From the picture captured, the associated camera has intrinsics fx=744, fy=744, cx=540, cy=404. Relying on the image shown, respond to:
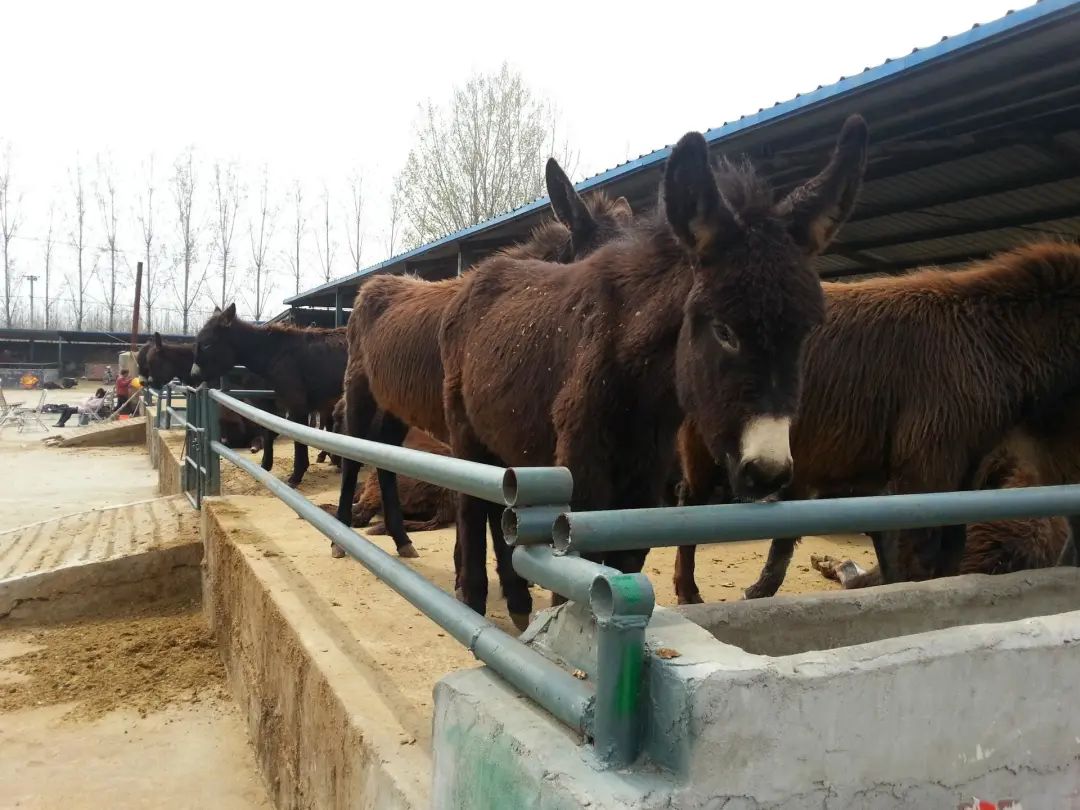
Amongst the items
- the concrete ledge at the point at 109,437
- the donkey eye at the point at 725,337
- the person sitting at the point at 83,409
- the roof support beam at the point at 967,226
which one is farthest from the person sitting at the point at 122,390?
the donkey eye at the point at 725,337

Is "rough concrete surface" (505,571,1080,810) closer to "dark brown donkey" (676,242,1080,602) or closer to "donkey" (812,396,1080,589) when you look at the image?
"donkey" (812,396,1080,589)

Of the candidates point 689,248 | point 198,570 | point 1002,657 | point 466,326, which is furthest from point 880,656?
point 198,570

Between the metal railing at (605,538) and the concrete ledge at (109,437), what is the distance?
2158 cm

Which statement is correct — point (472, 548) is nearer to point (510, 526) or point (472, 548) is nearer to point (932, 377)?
point (510, 526)

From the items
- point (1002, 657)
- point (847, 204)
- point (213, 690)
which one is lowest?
point (213, 690)

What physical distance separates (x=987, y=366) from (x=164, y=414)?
48.7 feet

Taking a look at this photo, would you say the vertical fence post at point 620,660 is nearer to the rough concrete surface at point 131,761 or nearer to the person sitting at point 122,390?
the rough concrete surface at point 131,761

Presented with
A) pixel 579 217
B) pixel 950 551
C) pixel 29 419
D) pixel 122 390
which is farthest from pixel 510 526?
pixel 122 390

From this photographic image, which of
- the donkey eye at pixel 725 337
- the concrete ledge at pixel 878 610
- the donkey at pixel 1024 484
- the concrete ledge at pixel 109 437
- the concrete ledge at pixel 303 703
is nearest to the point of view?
the concrete ledge at pixel 878 610

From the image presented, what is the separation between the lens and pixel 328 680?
2.68 meters

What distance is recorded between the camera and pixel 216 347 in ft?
36.1

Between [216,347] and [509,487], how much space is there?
10.8 m

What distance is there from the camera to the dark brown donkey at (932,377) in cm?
371

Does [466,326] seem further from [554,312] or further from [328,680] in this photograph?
[328,680]
